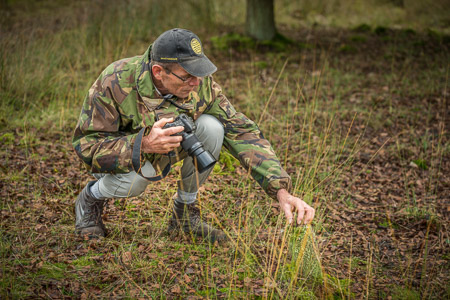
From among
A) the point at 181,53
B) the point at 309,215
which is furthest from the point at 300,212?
the point at 181,53

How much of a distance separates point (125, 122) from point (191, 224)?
0.92m

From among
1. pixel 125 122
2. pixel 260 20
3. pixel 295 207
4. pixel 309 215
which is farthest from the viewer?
pixel 260 20

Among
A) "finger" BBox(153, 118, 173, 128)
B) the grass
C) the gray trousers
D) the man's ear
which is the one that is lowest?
the grass

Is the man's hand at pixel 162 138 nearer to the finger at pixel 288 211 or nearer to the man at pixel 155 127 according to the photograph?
the man at pixel 155 127

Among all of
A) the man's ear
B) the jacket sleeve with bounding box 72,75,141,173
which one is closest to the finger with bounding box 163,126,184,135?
the jacket sleeve with bounding box 72,75,141,173

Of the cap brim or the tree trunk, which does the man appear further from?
the tree trunk

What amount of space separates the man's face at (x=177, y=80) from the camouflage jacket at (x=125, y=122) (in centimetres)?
8

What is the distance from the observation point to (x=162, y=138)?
2.39 m

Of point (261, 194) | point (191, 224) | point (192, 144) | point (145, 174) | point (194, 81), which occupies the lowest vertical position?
point (261, 194)

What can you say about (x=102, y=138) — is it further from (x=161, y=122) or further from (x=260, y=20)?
(x=260, y=20)

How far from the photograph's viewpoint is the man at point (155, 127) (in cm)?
253

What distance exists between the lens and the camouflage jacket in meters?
2.57

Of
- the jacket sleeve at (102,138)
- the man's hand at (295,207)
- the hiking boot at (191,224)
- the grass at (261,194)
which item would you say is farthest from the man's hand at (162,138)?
the hiking boot at (191,224)

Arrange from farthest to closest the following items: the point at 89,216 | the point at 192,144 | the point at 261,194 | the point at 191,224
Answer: the point at 261,194, the point at 191,224, the point at 89,216, the point at 192,144
